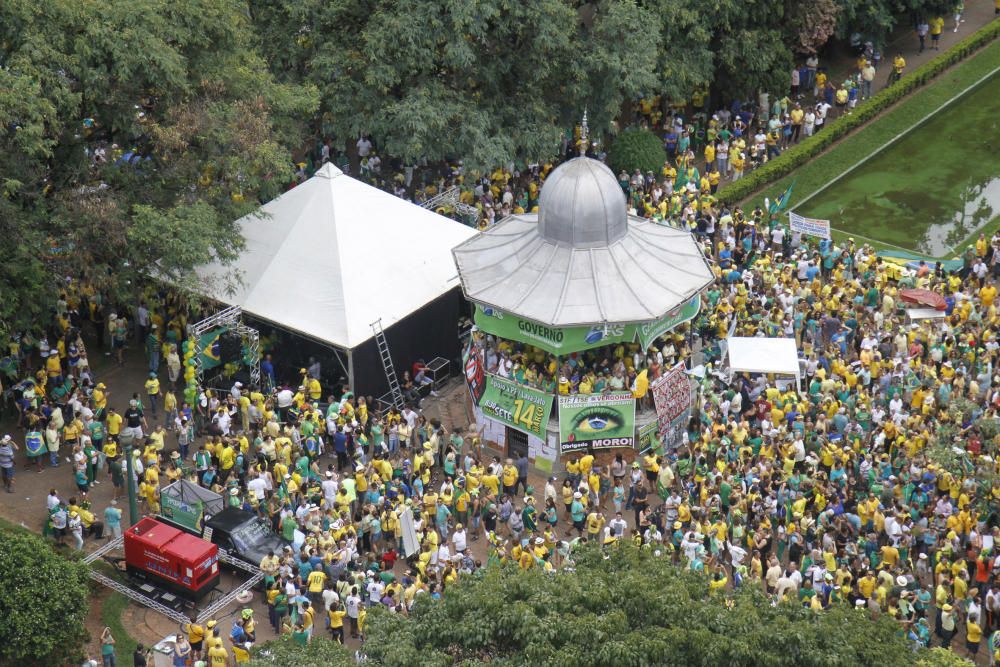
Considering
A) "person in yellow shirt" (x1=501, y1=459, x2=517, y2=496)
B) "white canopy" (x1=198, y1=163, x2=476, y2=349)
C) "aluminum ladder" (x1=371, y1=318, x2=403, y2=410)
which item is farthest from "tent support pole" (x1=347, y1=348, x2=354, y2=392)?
"person in yellow shirt" (x1=501, y1=459, x2=517, y2=496)

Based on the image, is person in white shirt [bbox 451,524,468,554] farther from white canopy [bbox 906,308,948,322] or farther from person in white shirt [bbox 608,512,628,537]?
white canopy [bbox 906,308,948,322]

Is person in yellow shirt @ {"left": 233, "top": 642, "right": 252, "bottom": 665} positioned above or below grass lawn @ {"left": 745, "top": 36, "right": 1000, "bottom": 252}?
below

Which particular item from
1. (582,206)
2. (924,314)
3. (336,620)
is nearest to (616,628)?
(336,620)

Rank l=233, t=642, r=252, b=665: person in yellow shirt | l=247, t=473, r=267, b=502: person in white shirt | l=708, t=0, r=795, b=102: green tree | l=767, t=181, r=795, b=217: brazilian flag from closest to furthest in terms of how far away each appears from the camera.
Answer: l=233, t=642, r=252, b=665: person in yellow shirt, l=247, t=473, r=267, b=502: person in white shirt, l=767, t=181, r=795, b=217: brazilian flag, l=708, t=0, r=795, b=102: green tree

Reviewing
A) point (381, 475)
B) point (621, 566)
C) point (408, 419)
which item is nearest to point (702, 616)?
point (621, 566)

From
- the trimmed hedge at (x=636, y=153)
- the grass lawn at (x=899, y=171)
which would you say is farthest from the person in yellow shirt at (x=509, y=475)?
the grass lawn at (x=899, y=171)

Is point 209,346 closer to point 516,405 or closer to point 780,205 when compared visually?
point 516,405
